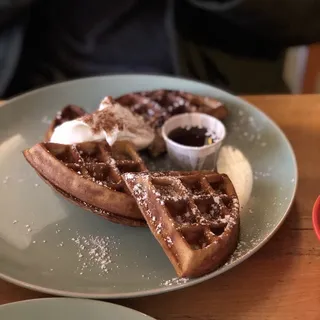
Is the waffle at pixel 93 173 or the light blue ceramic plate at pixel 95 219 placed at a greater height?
the waffle at pixel 93 173

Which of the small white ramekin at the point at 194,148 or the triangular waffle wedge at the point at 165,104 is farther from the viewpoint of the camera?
the triangular waffle wedge at the point at 165,104

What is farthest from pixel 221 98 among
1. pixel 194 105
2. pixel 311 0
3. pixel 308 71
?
pixel 308 71

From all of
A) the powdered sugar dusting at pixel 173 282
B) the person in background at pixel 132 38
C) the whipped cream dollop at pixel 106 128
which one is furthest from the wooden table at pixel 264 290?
the person in background at pixel 132 38

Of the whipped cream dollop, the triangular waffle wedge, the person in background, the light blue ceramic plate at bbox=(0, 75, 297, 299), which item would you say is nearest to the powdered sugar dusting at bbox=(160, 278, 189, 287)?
the light blue ceramic plate at bbox=(0, 75, 297, 299)

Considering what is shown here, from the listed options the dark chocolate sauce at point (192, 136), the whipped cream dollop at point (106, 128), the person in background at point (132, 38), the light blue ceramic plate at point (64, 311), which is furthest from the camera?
the person in background at point (132, 38)

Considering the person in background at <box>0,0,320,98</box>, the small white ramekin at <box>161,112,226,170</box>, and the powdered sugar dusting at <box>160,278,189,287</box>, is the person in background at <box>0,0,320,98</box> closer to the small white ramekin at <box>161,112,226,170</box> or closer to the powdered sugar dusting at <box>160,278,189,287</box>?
the small white ramekin at <box>161,112,226,170</box>

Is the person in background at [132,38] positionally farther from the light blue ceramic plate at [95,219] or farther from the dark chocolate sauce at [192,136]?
the dark chocolate sauce at [192,136]

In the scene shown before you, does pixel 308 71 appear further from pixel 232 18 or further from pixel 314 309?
pixel 314 309
